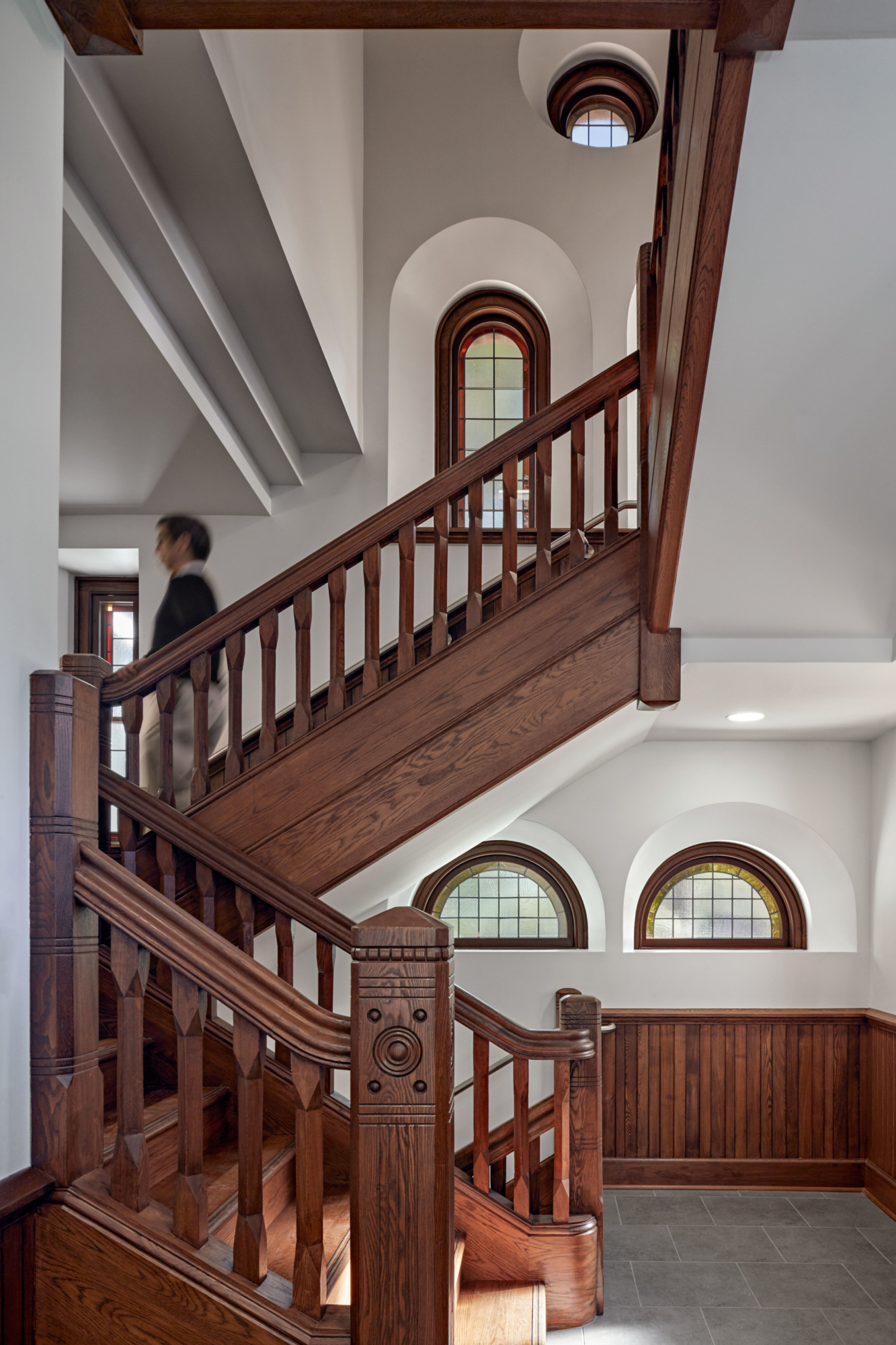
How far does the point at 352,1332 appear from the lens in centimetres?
174

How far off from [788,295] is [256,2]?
49.4 inches

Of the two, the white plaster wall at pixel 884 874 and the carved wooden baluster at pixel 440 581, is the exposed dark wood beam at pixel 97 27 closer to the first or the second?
the carved wooden baluster at pixel 440 581

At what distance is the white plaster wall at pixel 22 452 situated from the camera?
1.78 metres

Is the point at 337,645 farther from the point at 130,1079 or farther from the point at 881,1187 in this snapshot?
the point at 881,1187

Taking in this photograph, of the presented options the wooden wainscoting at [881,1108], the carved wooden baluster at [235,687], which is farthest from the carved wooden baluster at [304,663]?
the wooden wainscoting at [881,1108]

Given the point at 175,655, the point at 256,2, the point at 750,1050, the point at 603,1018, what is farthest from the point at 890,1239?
the point at 256,2

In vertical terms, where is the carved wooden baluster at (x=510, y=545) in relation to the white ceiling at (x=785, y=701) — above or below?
above

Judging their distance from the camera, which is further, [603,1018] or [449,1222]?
[603,1018]

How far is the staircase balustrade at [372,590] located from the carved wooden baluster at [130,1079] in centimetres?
113

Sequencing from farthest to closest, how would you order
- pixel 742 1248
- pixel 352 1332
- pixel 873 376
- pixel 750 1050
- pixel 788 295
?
pixel 750 1050 → pixel 742 1248 → pixel 873 376 → pixel 788 295 → pixel 352 1332

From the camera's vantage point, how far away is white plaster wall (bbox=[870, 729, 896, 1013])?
18.2ft

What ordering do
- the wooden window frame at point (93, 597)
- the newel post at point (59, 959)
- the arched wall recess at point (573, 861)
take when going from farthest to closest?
1. the arched wall recess at point (573, 861)
2. the wooden window frame at point (93, 597)
3. the newel post at point (59, 959)

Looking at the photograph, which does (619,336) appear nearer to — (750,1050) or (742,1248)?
(750,1050)

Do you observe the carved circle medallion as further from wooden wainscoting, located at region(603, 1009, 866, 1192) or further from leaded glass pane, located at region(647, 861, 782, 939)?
leaded glass pane, located at region(647, 861, 782, 939)
